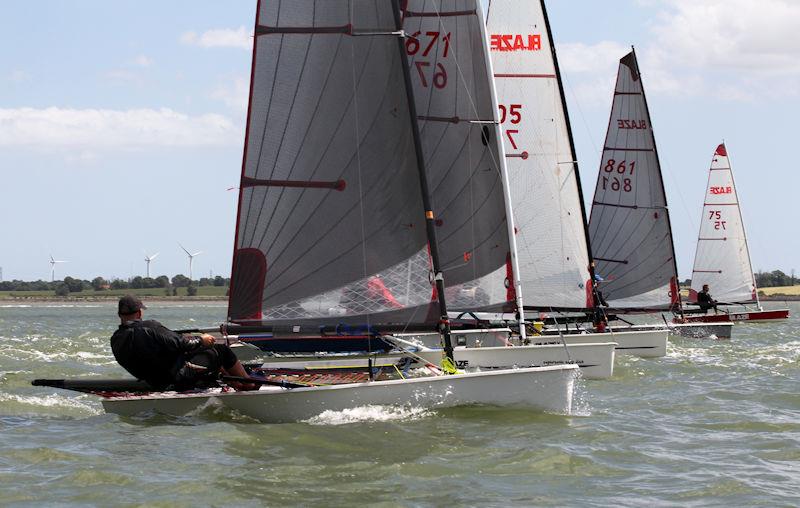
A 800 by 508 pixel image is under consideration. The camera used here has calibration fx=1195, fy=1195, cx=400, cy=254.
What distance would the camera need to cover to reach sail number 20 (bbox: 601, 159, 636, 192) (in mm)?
35003

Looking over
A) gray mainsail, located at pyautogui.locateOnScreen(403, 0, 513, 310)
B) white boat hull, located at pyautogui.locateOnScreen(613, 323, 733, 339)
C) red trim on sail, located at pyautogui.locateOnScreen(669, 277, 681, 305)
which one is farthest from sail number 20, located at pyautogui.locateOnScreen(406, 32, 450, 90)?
red trim on sail, located at pyautogui.locateOnScreen(669, 277, 681, 305)

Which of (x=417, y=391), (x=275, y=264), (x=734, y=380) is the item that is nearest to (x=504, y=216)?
(x=734, y=380)

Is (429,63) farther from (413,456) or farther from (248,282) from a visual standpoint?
(413,456)

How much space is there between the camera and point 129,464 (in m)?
10.9

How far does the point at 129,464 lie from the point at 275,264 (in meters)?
4.87

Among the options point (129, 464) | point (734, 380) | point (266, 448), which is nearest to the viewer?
point (129, 464)

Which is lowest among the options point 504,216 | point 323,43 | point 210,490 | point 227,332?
point 210,490

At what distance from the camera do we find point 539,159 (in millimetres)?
26219

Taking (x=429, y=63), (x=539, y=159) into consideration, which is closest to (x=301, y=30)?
(x=429, y=63)

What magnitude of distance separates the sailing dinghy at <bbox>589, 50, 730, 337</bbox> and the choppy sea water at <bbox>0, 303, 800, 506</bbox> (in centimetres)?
1804

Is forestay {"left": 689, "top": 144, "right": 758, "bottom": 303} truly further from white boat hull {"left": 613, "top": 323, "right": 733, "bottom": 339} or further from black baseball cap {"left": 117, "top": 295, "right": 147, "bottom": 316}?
black baseball cap {"left": 117, "top": 295, "right": 147, "bottom": 316}

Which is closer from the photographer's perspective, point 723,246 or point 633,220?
point 633,220

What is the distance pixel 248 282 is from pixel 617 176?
2159cm

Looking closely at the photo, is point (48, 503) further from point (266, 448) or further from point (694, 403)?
point (694, 403)
